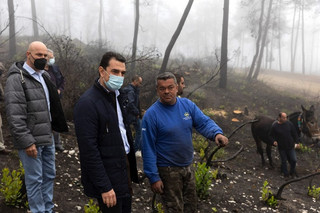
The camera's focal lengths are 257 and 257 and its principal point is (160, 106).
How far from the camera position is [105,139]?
8.25 feet

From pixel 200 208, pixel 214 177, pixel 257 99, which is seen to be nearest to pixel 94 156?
pixel 200 208

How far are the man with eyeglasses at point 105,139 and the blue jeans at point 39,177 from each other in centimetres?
107

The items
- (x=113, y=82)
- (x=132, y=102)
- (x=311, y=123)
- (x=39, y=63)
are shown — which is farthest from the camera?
(x=311, y=123)

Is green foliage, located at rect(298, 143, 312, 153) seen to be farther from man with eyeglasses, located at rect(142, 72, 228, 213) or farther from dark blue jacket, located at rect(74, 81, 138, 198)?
dark blue jacket, located at rect(74, 81, 138, 198)

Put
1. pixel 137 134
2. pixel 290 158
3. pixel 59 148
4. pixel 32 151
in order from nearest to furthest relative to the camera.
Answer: pixel 32 151, pixel 59 148, pixel 137 134, pixel 290 158

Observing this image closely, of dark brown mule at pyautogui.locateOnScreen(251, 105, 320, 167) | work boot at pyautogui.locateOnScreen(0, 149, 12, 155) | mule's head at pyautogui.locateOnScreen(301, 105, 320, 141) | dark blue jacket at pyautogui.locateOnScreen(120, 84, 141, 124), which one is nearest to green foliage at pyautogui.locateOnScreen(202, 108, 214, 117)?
dark brown mule at pyautogui.locateOnScreen(251, 105, 320, 167)

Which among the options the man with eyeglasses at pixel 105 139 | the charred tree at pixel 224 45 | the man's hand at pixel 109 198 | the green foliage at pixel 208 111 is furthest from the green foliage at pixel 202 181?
the charred tree at pixel 224 45

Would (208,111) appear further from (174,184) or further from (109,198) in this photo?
(109,198)

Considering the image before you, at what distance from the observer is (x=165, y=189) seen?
3307 millimetres

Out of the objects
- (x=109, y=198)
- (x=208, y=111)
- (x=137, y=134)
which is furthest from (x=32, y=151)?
(x=208, y=111)

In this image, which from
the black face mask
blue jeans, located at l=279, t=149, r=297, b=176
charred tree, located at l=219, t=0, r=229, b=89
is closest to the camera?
the black face mask

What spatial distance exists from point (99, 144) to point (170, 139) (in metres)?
0.96

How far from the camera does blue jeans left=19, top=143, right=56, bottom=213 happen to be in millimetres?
3273

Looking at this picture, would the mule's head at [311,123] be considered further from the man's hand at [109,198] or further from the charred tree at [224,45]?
the charred tree at [224,45]
